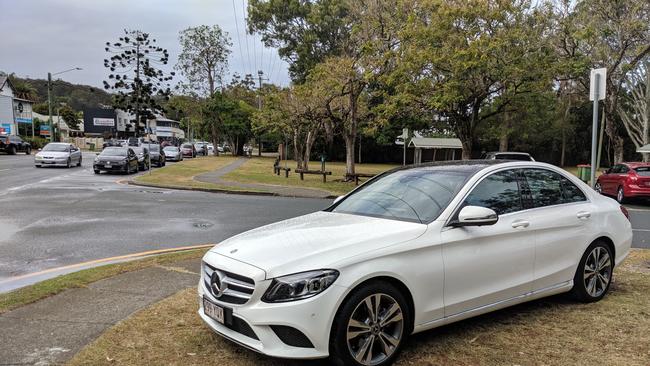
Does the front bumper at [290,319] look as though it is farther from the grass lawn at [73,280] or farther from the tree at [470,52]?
the tree at [470,52]

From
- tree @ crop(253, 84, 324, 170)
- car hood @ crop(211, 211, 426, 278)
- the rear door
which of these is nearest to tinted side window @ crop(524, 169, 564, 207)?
the rear door

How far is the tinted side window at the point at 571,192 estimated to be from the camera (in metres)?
5.19

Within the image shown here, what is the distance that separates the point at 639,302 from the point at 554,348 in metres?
1.95

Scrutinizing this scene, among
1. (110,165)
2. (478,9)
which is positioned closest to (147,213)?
(478,9)

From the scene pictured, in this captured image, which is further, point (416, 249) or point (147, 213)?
point (147, 213)

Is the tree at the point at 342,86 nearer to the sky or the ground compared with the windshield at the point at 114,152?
nearer to the sky

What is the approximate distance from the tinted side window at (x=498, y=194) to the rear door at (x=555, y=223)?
0.16 meters

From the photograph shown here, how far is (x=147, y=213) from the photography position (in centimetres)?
1222

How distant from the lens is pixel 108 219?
36.2 feet

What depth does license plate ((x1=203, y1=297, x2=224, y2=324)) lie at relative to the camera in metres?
3.62

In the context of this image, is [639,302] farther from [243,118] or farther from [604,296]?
[243,118]

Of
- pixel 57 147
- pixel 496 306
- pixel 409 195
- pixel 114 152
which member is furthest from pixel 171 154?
pixel 496 306

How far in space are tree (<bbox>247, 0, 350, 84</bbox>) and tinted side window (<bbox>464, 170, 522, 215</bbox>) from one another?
126 ft

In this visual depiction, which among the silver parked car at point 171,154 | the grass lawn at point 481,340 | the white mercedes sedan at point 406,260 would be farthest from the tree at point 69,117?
the white mercedes sedan at point 406,260
